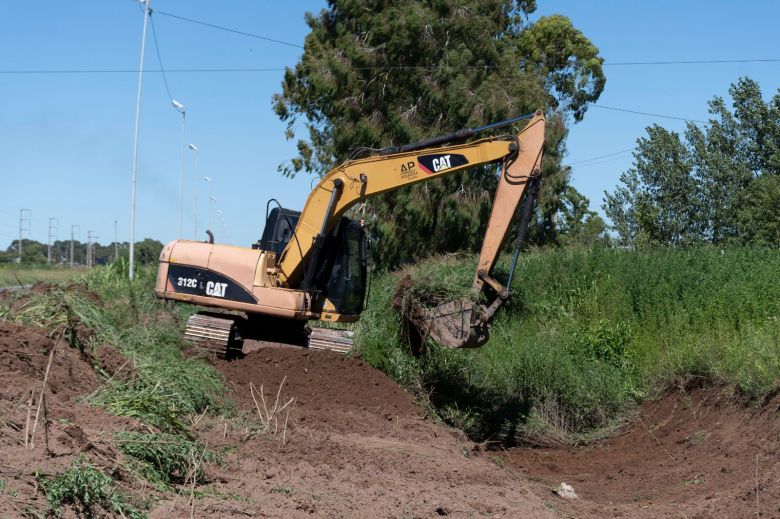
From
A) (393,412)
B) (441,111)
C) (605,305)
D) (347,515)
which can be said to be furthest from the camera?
(441,111)

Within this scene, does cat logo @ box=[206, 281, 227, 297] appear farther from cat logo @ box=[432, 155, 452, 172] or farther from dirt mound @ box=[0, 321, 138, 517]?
dirt mound @ box=[0, 321, 138, 517]

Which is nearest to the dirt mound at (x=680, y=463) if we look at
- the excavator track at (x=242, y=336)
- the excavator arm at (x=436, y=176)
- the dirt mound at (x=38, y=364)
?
the excavator arm at (x=436, y=176)

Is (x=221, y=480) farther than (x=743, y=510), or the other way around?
(x=743, y=510)

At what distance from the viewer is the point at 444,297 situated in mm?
13578

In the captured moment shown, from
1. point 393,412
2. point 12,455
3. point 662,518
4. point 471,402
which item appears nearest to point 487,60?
point 471,402

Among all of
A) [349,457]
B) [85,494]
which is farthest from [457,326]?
[85,494]

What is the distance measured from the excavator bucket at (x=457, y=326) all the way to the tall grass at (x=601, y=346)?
0.58m

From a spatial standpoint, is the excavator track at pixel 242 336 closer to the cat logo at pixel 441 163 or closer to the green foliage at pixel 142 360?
the green foliage at pixel 142 360

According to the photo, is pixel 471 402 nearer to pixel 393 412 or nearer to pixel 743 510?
pixel 393 412

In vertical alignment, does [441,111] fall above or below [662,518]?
above

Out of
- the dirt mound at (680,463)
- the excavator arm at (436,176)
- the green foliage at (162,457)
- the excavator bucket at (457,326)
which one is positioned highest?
the excavator arm at (436,176)

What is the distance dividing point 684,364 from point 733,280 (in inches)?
135

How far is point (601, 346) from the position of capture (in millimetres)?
17312

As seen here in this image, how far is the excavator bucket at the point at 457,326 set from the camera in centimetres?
1286
